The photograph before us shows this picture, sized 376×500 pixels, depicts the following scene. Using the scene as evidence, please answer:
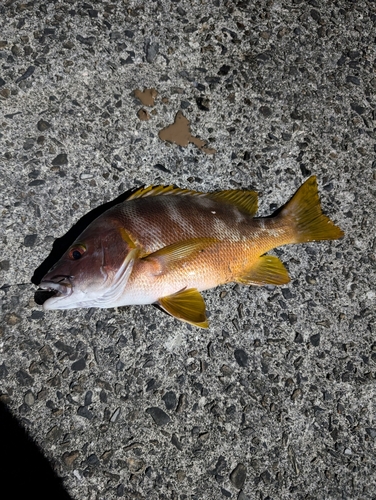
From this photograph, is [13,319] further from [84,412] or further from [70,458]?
[70,458]

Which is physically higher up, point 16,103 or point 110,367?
point 16,103

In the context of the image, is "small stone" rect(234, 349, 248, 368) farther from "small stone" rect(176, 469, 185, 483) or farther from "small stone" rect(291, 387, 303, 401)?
"small stone" rect(176, 469, 185, 483)

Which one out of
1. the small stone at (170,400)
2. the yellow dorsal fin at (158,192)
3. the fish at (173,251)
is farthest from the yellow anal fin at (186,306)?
the yellow dorsal fin at (158,192)

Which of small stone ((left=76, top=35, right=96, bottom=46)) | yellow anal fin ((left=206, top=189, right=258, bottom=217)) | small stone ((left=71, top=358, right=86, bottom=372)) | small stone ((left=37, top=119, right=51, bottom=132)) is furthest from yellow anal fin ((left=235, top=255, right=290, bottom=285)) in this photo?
small stone ((left=76, top=35, right=96, bottom=46))

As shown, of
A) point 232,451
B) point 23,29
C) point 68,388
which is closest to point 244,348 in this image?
point 232,451

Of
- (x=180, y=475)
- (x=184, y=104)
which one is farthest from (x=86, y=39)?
(x=180, y=475)

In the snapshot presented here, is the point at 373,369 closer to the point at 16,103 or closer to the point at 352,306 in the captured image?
the point at 352,306
